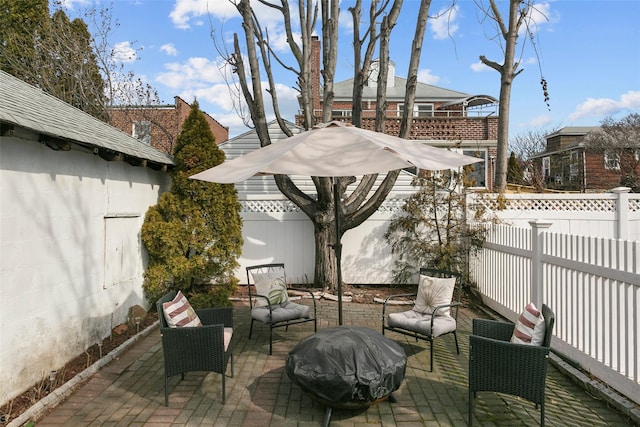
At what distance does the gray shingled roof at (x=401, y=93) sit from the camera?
71.3 ft

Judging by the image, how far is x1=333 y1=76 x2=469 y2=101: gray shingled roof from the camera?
71.3 feet

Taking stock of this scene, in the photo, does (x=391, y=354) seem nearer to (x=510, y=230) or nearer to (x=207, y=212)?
(x=510, y=230)

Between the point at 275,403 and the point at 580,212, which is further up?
the point at 580,212

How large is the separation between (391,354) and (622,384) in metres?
2.05

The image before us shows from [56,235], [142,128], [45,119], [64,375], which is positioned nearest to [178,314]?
[64,375]

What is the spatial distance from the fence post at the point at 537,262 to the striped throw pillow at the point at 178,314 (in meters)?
4.07

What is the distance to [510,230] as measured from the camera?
6.17 m

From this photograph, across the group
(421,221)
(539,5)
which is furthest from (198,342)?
(539,5)

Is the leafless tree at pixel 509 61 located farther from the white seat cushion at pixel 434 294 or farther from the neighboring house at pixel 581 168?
the neighboring house at pixel 581 168

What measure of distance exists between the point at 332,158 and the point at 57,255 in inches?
124

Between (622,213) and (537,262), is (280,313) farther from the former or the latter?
(622,213)

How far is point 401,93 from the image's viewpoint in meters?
22.5

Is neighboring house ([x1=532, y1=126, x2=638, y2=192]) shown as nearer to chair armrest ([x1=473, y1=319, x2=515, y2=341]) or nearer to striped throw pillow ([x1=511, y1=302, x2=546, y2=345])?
chair armrest ([x1=473, y1=319, x2=515, y2=341])

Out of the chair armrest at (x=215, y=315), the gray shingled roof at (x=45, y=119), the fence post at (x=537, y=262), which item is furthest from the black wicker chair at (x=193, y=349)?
the fence post at (x=537, y=262)
